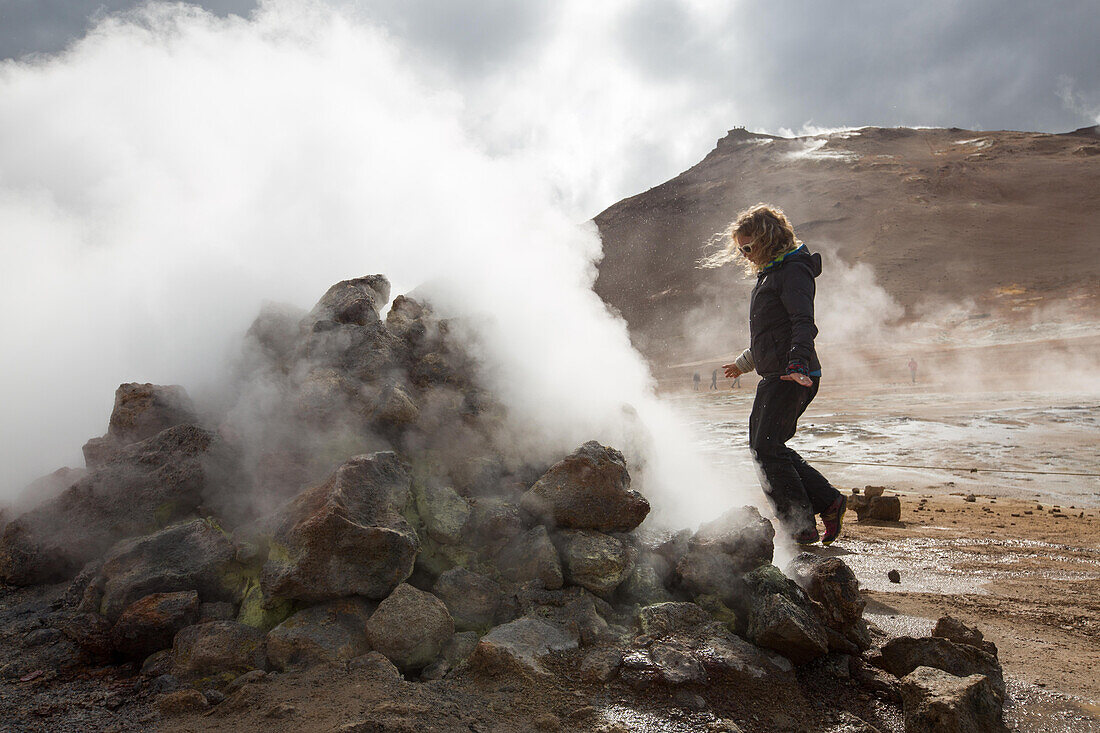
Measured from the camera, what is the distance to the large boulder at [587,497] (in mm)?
2631

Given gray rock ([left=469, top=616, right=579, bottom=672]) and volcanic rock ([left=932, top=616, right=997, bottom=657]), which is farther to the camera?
volcanic rock ([left=932, top=616, right=997, bottom=657])

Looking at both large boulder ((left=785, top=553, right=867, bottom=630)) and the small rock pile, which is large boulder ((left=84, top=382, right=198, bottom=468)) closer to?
large boulder ((left=785, top=553, right=867, bottom=630))

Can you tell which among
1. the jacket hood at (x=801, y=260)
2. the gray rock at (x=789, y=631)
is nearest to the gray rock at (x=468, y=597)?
the gray rock at (x=789, y=631)

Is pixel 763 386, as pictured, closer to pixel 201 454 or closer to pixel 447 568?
pixel 447 568

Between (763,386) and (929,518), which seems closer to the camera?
(763,386)

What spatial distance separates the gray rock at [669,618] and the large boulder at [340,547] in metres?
0.85

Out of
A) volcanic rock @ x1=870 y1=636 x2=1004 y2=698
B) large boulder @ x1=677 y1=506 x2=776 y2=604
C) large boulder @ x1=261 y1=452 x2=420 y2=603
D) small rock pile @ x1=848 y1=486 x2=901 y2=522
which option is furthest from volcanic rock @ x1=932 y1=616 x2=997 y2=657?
small rock pile @ x1=848 y1=486 x2=901 y2=522

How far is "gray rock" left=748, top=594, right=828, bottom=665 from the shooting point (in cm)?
211

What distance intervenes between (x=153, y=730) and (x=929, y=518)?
5.09 m

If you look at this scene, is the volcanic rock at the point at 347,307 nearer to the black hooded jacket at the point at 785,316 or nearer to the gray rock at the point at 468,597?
the gray rock at the point at 468,597

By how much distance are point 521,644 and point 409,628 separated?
14.5 inches

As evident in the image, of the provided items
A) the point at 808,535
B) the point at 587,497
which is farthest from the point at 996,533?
the point at 587,497

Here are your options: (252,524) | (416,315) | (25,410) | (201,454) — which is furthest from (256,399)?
(25,410)

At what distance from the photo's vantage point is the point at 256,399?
315cm
